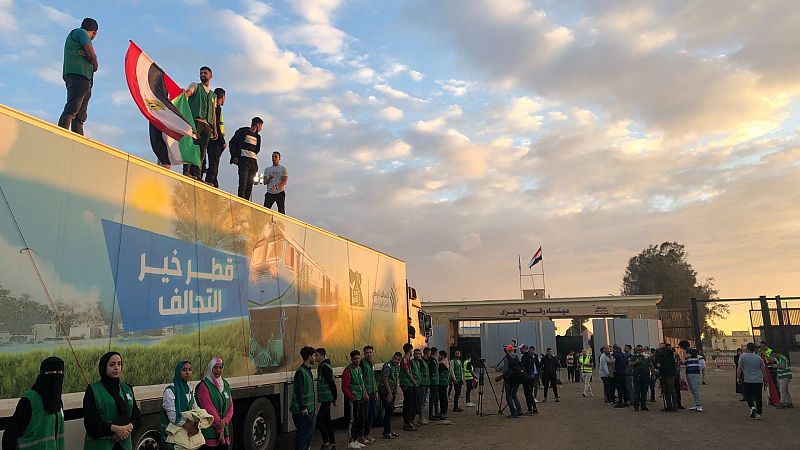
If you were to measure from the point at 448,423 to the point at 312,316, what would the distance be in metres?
4.94

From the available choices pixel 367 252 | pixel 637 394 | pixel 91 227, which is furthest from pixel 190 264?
pixel 637 394

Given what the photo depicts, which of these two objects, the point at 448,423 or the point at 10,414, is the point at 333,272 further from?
the point at 10,414

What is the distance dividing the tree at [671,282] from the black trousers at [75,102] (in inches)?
2613

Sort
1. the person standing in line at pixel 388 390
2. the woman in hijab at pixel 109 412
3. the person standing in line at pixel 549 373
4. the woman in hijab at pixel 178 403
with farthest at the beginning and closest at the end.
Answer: the person standing in line at pixel 549 373
the person standing in line at pixel 388 390
the woman in hijab at pixel 178 403
the woman in hijab at pixel 109 412

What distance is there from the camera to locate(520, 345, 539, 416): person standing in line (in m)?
14.5

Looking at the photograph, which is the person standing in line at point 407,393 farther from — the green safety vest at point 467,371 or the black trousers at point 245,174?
the black trousers at point 245,174

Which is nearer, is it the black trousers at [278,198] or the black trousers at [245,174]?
the black trousers at [245,174]

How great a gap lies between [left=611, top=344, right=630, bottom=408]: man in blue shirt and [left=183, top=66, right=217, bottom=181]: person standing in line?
40.5 feet

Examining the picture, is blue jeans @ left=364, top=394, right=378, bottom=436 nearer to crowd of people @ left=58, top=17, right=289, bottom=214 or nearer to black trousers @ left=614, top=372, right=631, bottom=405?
crowd of people @ left=58, top=17, right=289, bottom=214

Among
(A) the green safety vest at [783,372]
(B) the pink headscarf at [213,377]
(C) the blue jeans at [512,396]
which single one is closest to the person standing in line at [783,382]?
(A) the green safety vest at [783,372]

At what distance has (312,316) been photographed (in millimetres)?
10453

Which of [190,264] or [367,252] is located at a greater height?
[367,252]

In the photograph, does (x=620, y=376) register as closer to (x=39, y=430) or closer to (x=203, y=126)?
(x=203, y=126)

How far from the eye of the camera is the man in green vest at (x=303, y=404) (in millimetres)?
8578
